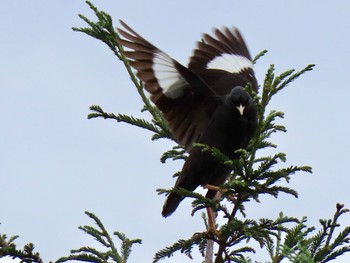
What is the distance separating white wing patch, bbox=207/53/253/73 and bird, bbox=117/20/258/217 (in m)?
0.57

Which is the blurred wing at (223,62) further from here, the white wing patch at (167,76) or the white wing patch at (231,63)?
the white wing patch at (167,76)

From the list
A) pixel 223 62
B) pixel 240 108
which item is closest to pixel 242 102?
pixel 240 108

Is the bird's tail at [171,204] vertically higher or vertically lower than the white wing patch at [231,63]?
lower

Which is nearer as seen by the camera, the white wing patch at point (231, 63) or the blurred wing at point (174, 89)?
the blurred wing at point (174, 89)

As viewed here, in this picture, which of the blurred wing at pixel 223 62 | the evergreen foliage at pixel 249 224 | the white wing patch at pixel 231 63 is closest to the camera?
the evergreen foliage at pixel 249 224

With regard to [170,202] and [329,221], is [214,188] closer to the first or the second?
[170,202]

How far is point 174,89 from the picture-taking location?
5.27 m

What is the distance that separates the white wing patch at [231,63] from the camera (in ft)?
20.4

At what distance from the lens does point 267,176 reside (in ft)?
11.8

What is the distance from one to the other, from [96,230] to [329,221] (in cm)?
170

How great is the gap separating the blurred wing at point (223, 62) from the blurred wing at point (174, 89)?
0.29 meters

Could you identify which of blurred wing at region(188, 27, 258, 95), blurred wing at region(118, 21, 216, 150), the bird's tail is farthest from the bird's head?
the bird's tail

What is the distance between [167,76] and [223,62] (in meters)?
1.32

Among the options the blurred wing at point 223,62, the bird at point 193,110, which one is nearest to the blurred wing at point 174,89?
the bird at point 193,110
